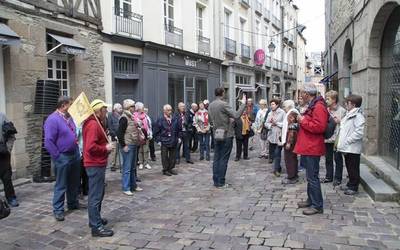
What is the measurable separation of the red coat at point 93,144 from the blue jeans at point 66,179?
97cm

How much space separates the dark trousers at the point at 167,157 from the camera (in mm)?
9352

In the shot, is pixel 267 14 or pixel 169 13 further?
pixel 267 14

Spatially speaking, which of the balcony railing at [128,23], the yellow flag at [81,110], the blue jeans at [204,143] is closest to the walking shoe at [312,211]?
the yellow flag at [81,110]

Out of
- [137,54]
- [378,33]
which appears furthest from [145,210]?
[137,54]

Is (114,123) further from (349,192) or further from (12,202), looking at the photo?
(349,192)

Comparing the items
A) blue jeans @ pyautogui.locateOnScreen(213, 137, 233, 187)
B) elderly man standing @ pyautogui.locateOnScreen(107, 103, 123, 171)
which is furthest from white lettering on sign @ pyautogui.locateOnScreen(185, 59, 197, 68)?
blue jeans @ pyautogui.locateOnScreen(213, 137, 233, 187)

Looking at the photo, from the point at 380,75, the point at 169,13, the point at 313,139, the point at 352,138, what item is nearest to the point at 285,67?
the point at 169,13

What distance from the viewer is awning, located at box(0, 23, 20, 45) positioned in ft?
24.2

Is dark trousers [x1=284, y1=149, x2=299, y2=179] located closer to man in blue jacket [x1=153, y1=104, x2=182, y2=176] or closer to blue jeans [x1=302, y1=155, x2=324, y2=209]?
blue jeans [x1=302, y1=155, x2=324, y2=209]

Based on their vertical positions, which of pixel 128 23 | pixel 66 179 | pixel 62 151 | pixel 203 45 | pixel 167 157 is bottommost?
pixel 167 157

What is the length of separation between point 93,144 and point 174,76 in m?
11.1

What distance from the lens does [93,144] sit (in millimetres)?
5199

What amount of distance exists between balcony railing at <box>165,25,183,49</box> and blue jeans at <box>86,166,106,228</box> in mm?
10677

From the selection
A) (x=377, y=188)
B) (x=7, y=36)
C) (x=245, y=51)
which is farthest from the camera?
(x=245, y=51)
